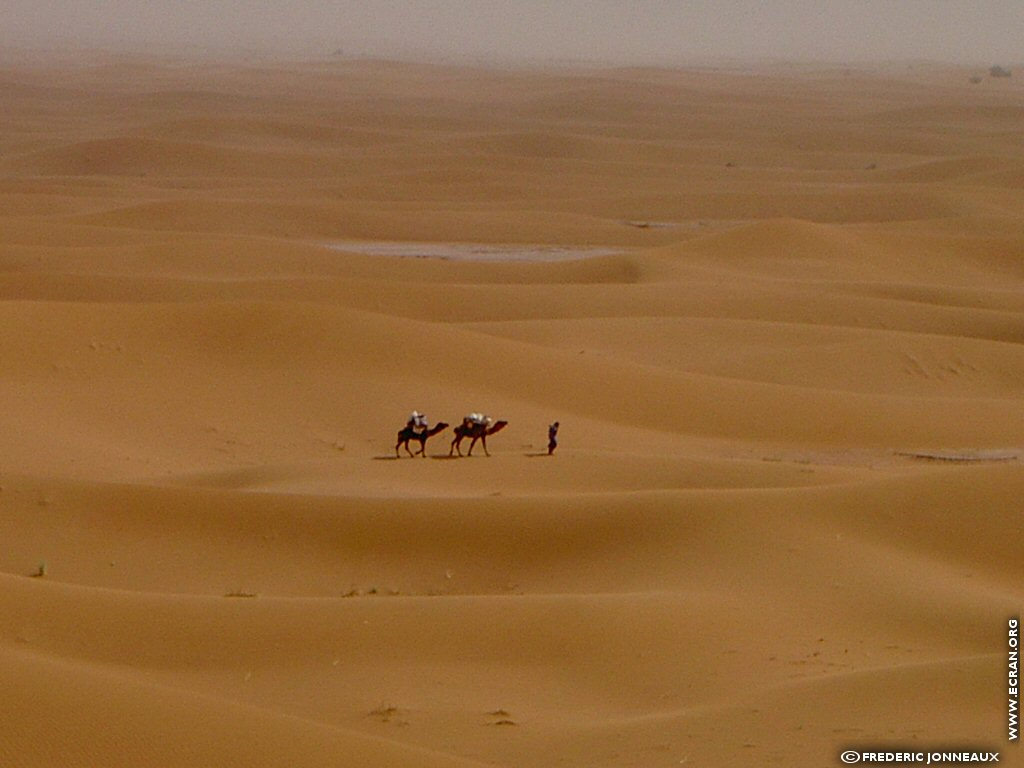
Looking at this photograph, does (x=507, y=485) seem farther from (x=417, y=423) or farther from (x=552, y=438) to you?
(x=417, y=423)

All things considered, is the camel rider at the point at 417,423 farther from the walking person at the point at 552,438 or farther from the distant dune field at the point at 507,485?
the walking person at the point at 552,438

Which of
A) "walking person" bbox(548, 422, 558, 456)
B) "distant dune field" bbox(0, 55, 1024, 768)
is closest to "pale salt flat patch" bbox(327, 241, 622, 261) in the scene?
"distant dune field" bbox(0, 55, 1024, 768)

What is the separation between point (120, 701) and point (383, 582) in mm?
4728

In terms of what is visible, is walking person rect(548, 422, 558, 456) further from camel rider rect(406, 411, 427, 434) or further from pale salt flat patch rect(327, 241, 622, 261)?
pale salt flat patch rect(327, 241, 622, 261)

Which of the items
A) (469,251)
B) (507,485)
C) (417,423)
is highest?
(469,251)

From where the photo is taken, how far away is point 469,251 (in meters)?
35.5

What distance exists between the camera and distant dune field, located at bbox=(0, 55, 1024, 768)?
7215 mm

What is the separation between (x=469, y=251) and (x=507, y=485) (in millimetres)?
22402

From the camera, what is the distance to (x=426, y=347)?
19562mm

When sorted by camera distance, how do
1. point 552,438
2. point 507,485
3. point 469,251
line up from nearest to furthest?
point 507,485 → point 552,438 → point 469,251

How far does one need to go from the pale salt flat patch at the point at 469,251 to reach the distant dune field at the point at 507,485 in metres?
0.38

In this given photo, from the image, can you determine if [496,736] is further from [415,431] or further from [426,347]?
[426,347]

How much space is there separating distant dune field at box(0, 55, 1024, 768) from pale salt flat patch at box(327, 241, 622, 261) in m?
0.38

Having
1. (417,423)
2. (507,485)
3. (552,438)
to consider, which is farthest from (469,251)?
(507,485)
